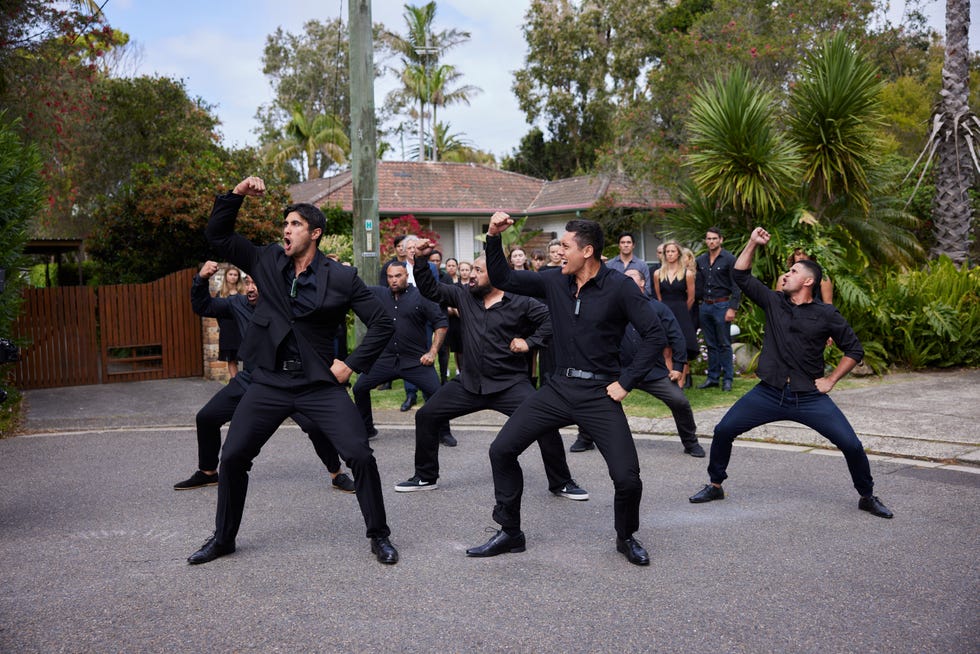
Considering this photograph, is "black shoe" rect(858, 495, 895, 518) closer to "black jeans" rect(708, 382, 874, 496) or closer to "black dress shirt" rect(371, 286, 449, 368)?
"black jeans" rect(708, 382, 874, 496)

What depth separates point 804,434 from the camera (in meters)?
8.46

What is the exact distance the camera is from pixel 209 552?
5.05 meters

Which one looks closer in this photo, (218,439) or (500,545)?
(500,545)

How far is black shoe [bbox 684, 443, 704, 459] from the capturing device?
7.77 metres

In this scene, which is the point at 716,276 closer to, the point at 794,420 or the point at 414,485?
the point at 794,420

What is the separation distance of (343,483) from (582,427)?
2.45 meters

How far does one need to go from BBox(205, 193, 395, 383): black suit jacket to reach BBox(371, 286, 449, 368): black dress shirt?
112 inches

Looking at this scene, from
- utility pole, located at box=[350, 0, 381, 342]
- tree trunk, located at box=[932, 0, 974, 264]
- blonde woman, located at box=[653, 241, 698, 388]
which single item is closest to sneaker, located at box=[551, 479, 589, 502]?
blonde woman, located at box=[653, 241, 698, 388]

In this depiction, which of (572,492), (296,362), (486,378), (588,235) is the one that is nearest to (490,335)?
(486,378)

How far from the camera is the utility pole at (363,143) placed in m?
10.7

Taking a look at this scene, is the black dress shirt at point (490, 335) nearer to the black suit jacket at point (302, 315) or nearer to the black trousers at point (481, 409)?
the black trousers at point (481, 409)

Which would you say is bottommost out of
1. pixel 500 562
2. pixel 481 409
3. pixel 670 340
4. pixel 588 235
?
pixel 500 562

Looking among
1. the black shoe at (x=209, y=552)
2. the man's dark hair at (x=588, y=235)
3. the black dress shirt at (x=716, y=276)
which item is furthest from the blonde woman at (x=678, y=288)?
the black shoe at (x=209, y=552)

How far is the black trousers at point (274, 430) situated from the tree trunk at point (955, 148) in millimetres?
12625
